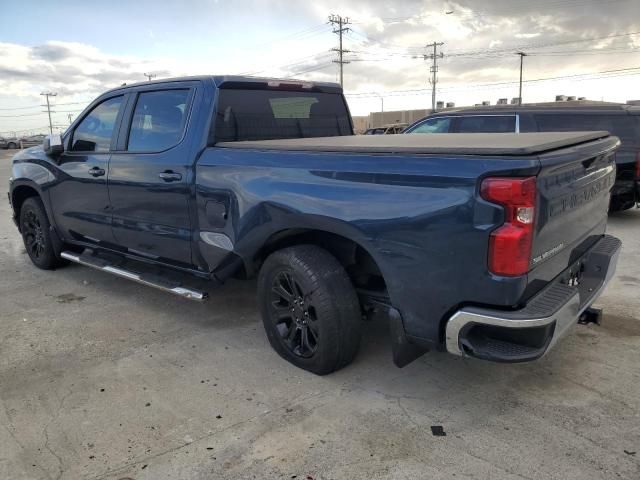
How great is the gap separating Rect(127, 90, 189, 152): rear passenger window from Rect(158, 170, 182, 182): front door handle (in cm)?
22

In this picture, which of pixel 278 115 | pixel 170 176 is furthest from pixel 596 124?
pixel 170 176

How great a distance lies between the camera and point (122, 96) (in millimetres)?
4609

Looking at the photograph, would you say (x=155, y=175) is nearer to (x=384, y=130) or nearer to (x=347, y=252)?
(x=347, y=252)

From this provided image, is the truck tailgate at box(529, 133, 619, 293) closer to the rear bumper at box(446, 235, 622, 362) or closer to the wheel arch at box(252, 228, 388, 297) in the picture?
the rear bumper at box(446, 235, 622, 362)

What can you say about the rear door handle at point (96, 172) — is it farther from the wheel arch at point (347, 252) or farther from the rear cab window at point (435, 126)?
the rear cab window at point (435, 126)

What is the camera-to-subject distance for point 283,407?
3.09 meters

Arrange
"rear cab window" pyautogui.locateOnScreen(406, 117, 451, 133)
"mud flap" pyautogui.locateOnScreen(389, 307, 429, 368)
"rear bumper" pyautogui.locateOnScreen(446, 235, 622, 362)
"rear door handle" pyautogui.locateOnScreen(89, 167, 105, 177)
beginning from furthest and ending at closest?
"rear cab window" pyautogui.locateOnScreen(406, 117, 451, 133)
"rear door handle" pyautogui.locateOnScreen(89, 167, 105, 177)
"mud flap" pyautogui.locateOnScreen(389, 307, 429, 368)
"rear bumper" pyautogui.locateOnScreen(446, 235, 622, 362)

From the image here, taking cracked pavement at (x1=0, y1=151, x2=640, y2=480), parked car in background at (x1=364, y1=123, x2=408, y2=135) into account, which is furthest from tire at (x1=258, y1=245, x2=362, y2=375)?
parked car in background at (x1=364, y1=123, x2=408, y2=135)

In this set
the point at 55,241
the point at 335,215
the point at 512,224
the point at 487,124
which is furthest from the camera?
the point at 487,124

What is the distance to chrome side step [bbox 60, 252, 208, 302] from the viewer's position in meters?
3.89

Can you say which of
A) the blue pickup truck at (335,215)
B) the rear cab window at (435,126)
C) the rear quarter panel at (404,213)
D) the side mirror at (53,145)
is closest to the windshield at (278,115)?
the blue pickup truck at (335,215)

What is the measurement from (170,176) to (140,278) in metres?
0.96

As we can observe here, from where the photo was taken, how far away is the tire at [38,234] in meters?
5.69

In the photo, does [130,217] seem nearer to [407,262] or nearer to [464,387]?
[407,262]
